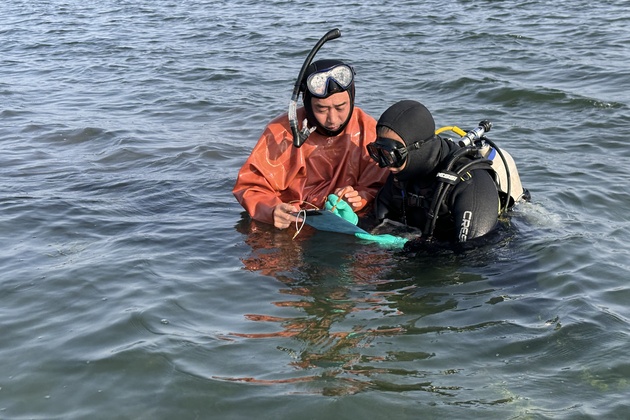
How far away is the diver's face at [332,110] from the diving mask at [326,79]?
0.24ft

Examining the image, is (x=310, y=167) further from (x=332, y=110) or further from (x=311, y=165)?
(x=332, y=110)

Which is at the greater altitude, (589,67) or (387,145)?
(387,145)

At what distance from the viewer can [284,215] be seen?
5.02 m

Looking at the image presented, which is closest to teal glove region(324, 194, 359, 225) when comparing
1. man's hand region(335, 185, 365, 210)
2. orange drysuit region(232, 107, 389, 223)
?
man's hand region(335, 185, 365, 210)

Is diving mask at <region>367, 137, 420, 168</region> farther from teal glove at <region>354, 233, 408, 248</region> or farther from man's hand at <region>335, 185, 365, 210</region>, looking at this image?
man's hand at <region>335, 185, 365, 210</region>

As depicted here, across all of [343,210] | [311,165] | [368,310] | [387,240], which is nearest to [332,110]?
[311,165]

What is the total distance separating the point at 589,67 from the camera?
9.60m

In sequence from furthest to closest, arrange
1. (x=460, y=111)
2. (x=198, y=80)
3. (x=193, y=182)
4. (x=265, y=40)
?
(x=265, y=40) < (x=198, y=80) < (x=460, y=111) < (x=193, y=182)

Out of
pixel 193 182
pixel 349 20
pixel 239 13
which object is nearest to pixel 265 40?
pixel 349 20

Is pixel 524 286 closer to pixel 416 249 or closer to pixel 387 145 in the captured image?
pixel 416 249

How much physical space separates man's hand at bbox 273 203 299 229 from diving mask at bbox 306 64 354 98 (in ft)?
2.47

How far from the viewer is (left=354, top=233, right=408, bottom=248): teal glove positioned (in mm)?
4652

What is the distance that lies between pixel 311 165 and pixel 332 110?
0.52 meters

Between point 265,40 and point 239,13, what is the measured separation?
122 inches
